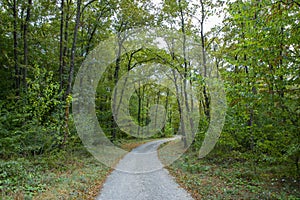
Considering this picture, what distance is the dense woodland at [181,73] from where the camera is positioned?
390cm

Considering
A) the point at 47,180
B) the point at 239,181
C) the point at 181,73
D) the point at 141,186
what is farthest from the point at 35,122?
the point at 181,73

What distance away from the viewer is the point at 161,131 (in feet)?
93.7

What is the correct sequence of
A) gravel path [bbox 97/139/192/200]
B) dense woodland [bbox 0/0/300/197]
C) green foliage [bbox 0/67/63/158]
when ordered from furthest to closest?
1. green foliage [bbox 0/67/63/158]
2. gravel path [bbox 97/139/192/200]
3. dense woodland [bbox 0/0/300/197]

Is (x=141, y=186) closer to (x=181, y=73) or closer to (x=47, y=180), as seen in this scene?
(x=47, y=180)

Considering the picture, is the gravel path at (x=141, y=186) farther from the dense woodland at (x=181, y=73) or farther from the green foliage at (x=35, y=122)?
the green foliage at (x=35, y=122)

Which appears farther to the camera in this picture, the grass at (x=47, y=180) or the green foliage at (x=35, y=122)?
the green foliage at (x=35, y=122)

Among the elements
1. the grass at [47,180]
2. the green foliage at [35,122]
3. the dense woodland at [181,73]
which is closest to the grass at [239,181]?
the dense woodland at [181,73]

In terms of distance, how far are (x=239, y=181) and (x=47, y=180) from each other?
543 centimetres

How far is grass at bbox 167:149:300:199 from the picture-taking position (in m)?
4.73

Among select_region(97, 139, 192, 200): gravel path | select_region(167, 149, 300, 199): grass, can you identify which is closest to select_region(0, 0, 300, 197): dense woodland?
select_region(167, 149, 300, 199): grass

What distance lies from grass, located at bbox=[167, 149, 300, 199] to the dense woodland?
24 centimetres

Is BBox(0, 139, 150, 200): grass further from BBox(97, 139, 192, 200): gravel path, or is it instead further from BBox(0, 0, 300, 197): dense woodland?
BBox(97, 139, 192, 200): gravel path

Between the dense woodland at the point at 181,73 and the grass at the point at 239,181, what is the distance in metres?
0.24

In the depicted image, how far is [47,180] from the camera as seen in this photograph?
5.29 m
